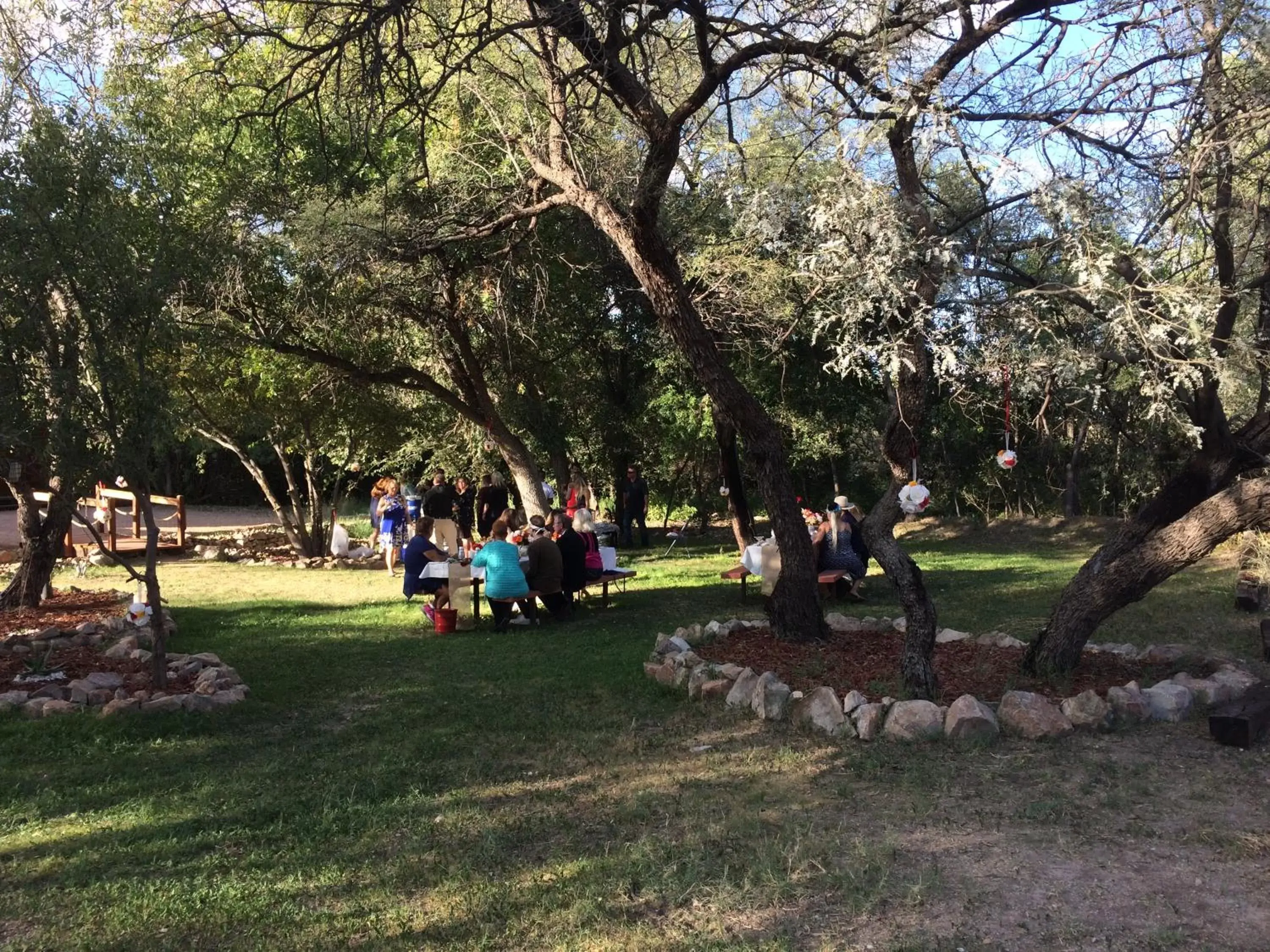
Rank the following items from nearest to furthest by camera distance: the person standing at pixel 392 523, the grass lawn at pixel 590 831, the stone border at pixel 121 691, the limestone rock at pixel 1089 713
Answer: the grass lawn at pixel 590 831 → the limestone rock at pixel 1089 713 → the stone border at pixel 121 691 → the person standing at pixel 392 523

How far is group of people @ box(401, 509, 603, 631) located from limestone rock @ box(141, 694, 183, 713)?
3.61 metres

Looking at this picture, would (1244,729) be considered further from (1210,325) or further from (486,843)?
(486,843)

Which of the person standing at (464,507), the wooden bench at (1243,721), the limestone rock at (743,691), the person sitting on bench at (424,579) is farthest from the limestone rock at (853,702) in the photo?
the person standing at (464,507)

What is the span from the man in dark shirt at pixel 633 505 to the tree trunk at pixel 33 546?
10211 millimetres

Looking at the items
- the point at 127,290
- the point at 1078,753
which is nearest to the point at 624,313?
the point at 127,290

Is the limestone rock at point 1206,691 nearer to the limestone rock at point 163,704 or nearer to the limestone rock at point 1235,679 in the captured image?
the limestone rock at point 1235,679

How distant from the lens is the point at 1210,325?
6211 mm

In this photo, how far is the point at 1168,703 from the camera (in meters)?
5.96

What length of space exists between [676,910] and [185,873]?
6.66 ft

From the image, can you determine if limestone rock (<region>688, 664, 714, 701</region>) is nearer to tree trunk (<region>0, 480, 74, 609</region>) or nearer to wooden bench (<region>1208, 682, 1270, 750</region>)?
wooden bench (<region>1208, 682, 1270, 750</region>)

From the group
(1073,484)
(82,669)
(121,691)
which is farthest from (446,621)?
(1073,484)

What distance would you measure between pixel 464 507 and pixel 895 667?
12491 mm

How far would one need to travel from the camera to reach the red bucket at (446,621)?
994 cm

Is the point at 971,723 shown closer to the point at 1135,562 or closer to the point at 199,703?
the point at 1135,562
